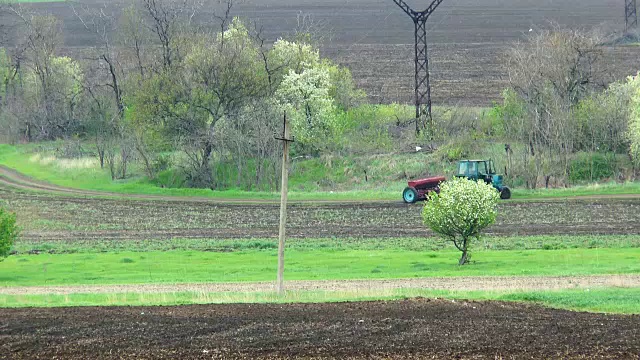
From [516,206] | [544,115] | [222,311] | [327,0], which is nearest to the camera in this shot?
[222,311]

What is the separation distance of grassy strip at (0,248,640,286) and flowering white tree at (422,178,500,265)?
1.39m

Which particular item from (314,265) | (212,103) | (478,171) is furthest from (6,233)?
(212,103)

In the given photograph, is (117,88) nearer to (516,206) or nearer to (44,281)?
(516,206)

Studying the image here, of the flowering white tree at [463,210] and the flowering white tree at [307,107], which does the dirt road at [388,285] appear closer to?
the flowering white tree at [463,210]

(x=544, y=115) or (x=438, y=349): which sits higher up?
(x=544, y=115)

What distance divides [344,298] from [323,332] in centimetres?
577

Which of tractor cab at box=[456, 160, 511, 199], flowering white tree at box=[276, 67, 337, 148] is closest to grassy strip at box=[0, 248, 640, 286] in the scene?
tractor cab at box=[456, 160, 511, 199]

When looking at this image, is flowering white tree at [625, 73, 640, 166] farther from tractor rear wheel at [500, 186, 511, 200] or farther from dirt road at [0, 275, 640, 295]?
dirt road at [0, 275, 640, 295]

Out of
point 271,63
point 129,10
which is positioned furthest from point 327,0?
point 271,63

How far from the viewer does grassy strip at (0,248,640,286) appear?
36781 millimetres

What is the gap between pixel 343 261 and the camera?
41.2 meters

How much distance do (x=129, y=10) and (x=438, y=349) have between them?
80.5 metres

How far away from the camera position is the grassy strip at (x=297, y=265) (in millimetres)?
36781

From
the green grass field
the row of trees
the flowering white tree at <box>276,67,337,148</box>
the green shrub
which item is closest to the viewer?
the green grass field
